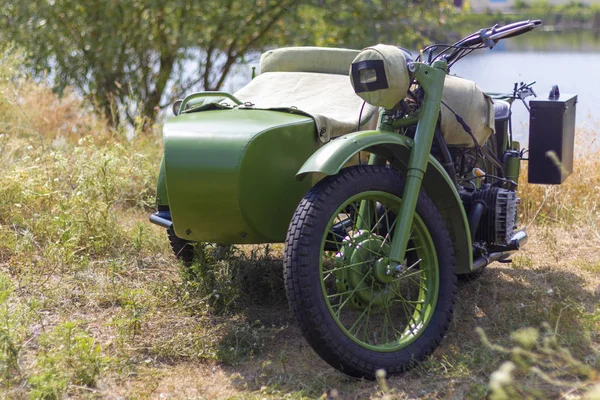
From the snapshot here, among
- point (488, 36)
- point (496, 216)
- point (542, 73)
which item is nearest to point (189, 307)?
point (496, 216)

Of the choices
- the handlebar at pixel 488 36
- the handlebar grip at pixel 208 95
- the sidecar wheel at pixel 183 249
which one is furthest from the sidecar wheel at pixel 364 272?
the sidecar wheel at pixel 183 249

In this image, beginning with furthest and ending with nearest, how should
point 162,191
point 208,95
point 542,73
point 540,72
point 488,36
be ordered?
point 540,72 < point 542,73 < point 208,95 < point 162,191 < point 488,36

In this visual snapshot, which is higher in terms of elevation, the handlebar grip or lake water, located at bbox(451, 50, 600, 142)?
the handlebar grip

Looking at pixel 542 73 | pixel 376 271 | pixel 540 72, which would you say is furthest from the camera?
pixel 540 72

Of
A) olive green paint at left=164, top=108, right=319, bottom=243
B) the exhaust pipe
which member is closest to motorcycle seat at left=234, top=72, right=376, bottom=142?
olive green paint at left=164, top=108, right=319, bottom=243

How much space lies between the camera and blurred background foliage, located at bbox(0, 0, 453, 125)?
972 centimetres

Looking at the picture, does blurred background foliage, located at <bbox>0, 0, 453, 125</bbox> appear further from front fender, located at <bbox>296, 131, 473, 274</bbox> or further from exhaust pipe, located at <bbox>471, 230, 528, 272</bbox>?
front fender, located at <bbox>296, 131, 473, 274</bbox>

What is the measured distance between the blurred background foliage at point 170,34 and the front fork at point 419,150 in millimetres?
6367

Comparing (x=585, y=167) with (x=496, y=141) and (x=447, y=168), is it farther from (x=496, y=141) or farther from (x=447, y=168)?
(x=447, y=168)

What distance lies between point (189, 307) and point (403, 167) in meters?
1.21

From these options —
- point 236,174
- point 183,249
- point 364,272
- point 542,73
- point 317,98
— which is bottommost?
point 183,249

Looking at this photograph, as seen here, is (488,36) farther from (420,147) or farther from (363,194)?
(363,194)

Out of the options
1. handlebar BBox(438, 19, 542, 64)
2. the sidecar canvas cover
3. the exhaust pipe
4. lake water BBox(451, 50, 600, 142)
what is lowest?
the exhaust pipe

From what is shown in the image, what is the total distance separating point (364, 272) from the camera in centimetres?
313
